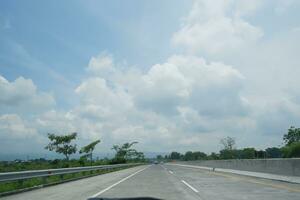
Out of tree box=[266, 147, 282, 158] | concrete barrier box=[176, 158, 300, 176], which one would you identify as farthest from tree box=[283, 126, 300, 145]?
concrete barrier box=[176, 158, 300, 176]

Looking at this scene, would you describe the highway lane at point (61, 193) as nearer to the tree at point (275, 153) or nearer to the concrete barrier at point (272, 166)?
the concrete barrier at point (272, 166)

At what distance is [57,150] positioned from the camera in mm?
63406

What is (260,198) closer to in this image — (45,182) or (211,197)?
(211,197)

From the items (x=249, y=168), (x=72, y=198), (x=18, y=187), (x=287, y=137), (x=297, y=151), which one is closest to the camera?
(x=72, y=198)

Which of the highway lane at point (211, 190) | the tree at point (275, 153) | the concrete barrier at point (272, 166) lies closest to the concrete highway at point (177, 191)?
the highway lane at point (211, 190)

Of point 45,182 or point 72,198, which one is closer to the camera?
point 72,198

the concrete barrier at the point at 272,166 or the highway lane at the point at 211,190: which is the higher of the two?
the concrete barrier at the point at 272,166

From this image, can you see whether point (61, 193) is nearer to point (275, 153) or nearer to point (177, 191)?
point (177, 191)

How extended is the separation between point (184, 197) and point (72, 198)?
13.5ft

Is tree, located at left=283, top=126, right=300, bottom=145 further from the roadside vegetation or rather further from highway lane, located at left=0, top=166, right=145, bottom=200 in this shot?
highway lane, located at left=0, top=166, right=145, bottom=200

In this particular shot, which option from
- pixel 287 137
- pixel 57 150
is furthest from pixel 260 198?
pixel 287 137

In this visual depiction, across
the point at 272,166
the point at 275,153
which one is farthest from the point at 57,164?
the point at 275,153

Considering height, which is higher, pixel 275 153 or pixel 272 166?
pixel 275 153

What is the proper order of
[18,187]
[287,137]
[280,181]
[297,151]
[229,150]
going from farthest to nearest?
[229,150]
[287,137]
[297,151]
[280,181]
[18,187]
